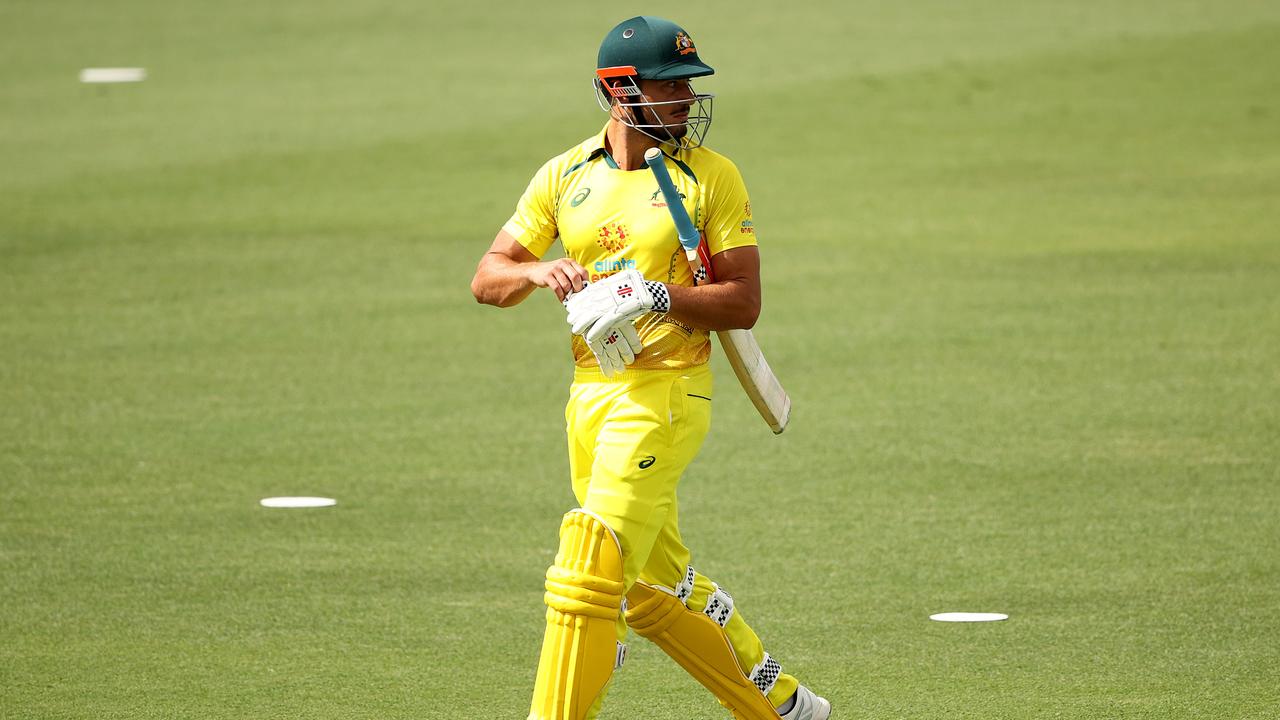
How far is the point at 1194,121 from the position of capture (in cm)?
2194

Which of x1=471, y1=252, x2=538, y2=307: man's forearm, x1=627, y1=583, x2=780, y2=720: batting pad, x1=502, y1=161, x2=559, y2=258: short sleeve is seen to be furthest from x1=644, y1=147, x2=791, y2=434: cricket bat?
x1=627, y1=583, x2=780, y2=720: batting pad

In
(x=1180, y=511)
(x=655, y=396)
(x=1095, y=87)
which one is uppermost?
(x=655, y=396)

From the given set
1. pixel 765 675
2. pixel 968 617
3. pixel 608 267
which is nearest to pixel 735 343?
pixel 608 267

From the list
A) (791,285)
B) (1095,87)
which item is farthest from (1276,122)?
(791,285)

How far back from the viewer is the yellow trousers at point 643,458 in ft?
18.4

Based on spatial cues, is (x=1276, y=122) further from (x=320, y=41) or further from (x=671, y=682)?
(x=671, y=682)

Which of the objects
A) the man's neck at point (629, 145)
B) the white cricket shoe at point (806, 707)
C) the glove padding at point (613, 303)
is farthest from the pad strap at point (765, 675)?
the man's neck at point (629, 145)

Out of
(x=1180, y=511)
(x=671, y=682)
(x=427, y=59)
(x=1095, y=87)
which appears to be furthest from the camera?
(x=427, y=59)

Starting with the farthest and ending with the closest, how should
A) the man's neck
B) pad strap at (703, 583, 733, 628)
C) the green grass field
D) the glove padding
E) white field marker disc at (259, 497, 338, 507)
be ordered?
white field marker disc at (259, 497, 338, 507) → the green grass field → pad strap at (703, 583, 733, 628) → the man's neck → the glove padding

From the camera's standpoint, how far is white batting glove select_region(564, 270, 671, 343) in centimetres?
545

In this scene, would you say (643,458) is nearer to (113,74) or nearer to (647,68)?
(647,68)

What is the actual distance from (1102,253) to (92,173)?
36.8 ft

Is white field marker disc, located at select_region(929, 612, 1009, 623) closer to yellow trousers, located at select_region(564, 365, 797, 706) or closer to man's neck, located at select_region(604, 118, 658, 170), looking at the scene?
yellow trousers, located at select_region(564, 365, 797, 706)

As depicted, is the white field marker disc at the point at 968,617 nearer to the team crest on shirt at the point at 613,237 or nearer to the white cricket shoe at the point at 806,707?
the white cricket shoe at the point at 806,707
